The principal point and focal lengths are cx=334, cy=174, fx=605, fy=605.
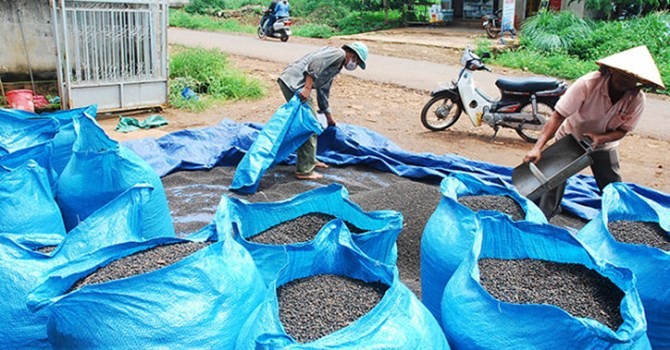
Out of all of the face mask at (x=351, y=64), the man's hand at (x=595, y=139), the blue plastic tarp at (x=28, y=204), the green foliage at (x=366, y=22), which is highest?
the green foliage at (x=366, y=22)

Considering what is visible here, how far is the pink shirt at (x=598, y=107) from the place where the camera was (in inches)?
137

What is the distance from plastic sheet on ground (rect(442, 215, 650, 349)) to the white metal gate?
5.78 m

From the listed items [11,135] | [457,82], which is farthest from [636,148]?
[11,135]

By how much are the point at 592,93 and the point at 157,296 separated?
9.43ft

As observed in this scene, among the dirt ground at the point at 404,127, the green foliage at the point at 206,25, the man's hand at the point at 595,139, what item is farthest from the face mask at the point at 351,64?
the green foliage at the point at 206,25

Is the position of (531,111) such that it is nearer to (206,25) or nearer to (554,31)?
(554,31)

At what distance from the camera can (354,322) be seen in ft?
4.76

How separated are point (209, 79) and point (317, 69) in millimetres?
4400

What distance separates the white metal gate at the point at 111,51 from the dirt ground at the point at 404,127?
31cm

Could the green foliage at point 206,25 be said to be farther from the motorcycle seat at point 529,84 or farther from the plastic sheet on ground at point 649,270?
the plastic sheet on ground at point 649,270

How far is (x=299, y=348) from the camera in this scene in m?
1.38

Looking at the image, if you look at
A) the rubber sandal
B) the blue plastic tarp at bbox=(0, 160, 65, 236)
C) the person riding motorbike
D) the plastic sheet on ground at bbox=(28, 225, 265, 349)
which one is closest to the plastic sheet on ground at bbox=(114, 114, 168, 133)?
the rubber sandal

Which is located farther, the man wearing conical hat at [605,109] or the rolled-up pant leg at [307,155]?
the rolled-up pant leg at [307,155]

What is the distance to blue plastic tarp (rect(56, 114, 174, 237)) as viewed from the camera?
292 centimetres
